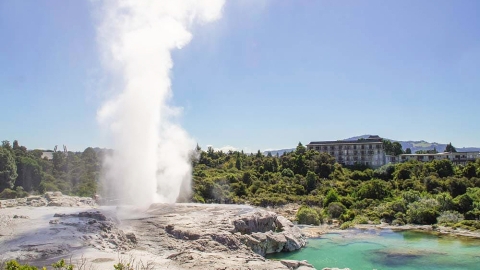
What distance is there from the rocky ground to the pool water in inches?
74.6

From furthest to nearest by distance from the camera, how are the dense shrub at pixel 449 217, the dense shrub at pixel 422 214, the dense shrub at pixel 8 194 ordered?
the dense shrub at pixel 8 194 → the dense shrub at pixel 422 214 → the dense shrub at pixel 449 217

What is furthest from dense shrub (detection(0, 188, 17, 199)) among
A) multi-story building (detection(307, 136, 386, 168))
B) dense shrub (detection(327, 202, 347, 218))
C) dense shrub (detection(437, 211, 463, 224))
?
multi-story building (detection(307, 136, 386, 168))

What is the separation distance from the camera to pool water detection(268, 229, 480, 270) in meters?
19.7

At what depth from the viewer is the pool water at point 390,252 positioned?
19655mm

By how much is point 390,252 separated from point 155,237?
14105mm

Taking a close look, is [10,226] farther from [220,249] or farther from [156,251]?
[220,249]

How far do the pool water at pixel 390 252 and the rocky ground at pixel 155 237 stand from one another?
6.21ft

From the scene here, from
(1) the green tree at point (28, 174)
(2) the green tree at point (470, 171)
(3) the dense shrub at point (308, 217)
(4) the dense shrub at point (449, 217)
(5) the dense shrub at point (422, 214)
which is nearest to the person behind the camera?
(4) the dense shrub at point (449, 217)

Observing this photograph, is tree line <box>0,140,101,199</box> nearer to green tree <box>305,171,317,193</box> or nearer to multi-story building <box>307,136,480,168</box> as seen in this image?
green tree <box>305,171,317,193</box>

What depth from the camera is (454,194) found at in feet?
A: 128

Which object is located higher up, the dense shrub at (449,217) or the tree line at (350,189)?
the tree line at (350,189)

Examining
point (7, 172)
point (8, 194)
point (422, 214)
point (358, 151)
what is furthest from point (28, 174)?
point (358, 151)

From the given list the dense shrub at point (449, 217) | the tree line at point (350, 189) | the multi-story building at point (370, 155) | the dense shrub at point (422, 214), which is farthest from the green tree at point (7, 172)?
the multi-story building at point (370, 155)

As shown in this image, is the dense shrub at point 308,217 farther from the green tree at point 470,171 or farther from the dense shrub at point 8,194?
the dense shrub at point 8,194
